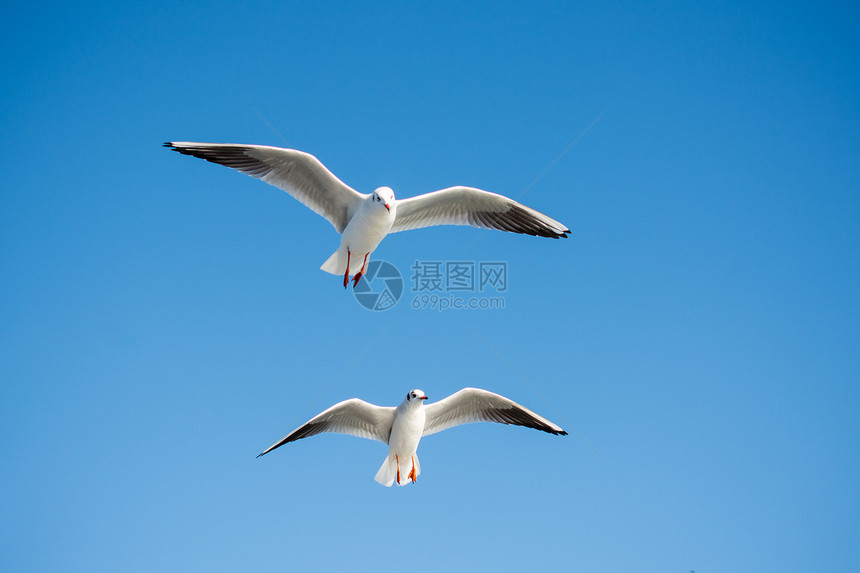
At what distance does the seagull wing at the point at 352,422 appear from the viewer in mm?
11203

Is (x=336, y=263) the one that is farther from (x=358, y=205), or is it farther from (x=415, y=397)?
(x=415, y=397)

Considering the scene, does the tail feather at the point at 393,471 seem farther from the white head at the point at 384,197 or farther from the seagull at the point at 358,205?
the white head at the point at 384,197

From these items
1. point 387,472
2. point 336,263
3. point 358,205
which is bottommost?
point 387,472

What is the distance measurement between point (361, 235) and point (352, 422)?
2.84 m

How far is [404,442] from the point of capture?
1140 centimetres

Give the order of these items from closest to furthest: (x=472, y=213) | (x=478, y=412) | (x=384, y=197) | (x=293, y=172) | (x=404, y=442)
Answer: (x=384, y=197) < (x=293, y=172) < (x=404, y=442) < (x=472, y=213) < (x=478, y=412)

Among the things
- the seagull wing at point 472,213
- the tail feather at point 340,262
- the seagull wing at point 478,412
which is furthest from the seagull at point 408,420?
the seagull wing at point 472,213

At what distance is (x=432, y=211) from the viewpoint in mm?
11500

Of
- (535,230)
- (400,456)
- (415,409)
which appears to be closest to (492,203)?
(535,230)

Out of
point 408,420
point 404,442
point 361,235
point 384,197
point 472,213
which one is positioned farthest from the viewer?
point 472,213

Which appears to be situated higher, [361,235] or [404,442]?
[361,235]

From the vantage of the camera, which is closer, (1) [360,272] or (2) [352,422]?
(1) [360,272]

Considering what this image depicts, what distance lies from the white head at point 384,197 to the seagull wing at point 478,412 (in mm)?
2914

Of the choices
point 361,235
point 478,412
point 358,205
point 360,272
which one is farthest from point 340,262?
point 478,412
